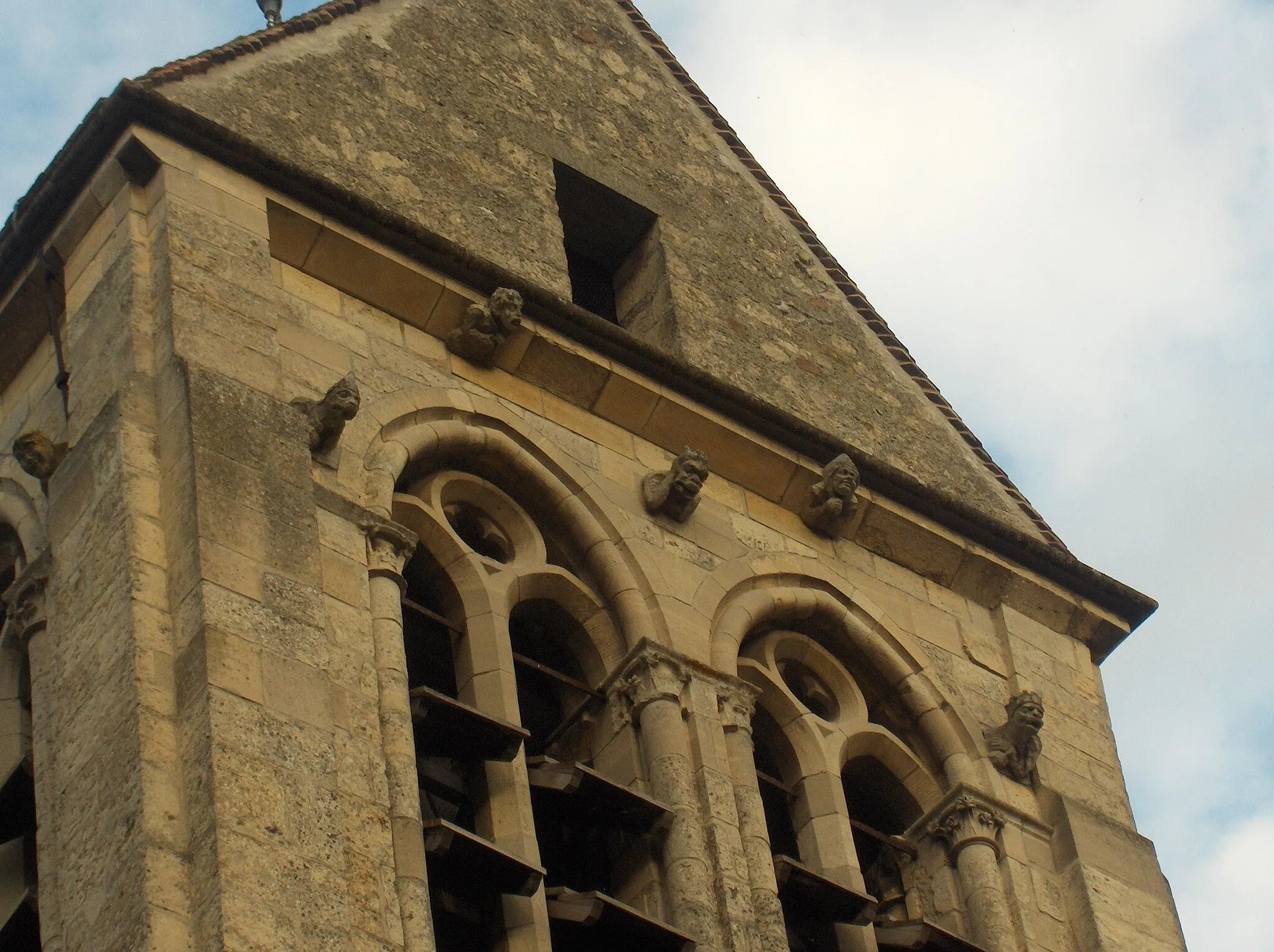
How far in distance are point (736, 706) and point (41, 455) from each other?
324 centimetres

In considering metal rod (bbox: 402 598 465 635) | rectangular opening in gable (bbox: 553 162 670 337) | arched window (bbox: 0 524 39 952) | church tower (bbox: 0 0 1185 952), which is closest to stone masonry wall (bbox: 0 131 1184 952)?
church tower (bbox: 0 0 1185 952)

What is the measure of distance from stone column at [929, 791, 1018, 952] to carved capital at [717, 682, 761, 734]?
4.19 ft

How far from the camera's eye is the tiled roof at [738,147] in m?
15.0

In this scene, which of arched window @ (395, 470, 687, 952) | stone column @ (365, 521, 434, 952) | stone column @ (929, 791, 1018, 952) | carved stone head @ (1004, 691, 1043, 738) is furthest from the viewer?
carved stone head @ (1004, 691, 1043, 738)

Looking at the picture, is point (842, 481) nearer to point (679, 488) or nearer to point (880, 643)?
point (880, 643)

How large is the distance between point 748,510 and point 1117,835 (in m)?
2.34

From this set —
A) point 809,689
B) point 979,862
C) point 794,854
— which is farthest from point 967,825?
point 809,689

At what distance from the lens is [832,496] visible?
50.0 ft

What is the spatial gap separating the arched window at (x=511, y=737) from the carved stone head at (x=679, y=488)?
551 mm

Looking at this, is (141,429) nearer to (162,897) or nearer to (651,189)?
(162,897)

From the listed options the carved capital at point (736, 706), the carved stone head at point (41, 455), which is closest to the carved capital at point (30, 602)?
the carved stone head at point (41, 455)

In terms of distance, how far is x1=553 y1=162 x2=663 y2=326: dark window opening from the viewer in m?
16.7

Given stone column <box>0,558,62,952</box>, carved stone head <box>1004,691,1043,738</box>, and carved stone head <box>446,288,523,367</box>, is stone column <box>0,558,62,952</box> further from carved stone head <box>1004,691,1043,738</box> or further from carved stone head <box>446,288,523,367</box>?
carved stone head <box>1004,691,1043,738</box>

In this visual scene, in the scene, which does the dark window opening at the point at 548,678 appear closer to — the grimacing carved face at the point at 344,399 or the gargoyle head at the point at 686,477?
the gargoyle head at the point at 686,477
